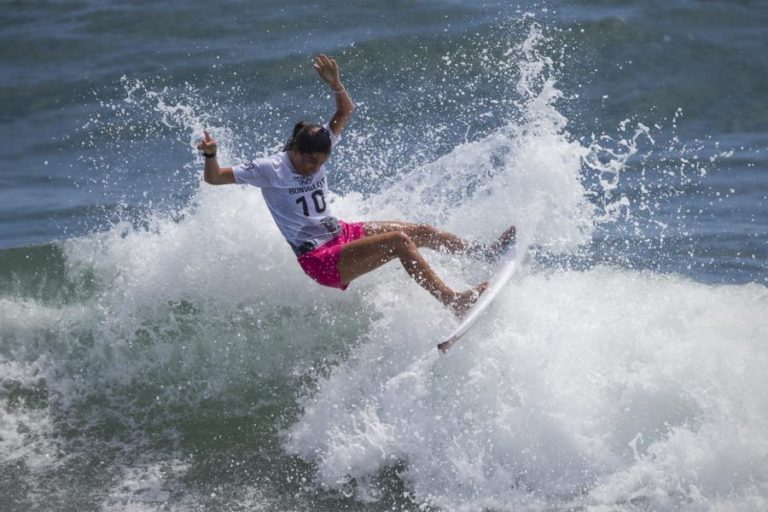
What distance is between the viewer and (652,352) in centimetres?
720

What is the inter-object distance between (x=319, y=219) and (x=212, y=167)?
0.93 m

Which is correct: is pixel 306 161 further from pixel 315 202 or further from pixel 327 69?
pixel 327 69

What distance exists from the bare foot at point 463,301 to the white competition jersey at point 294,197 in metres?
1.02

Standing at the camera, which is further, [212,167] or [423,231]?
[423,231]

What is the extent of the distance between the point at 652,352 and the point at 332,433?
2399 millimetres

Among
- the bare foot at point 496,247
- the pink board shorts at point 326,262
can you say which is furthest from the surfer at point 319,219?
the bare foot at point 496,247

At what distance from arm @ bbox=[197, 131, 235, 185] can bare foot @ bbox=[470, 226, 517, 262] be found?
203 cm

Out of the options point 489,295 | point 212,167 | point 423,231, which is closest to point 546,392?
point 489,295

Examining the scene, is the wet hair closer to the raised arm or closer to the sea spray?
the raised arm

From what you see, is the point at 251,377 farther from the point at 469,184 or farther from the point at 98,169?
the point at 98,169

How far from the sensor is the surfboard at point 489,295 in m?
6.73

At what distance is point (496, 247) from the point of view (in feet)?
25.4

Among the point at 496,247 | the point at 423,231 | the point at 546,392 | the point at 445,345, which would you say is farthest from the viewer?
the point at 496,247

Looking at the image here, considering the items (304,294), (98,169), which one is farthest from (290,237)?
(98,169)
